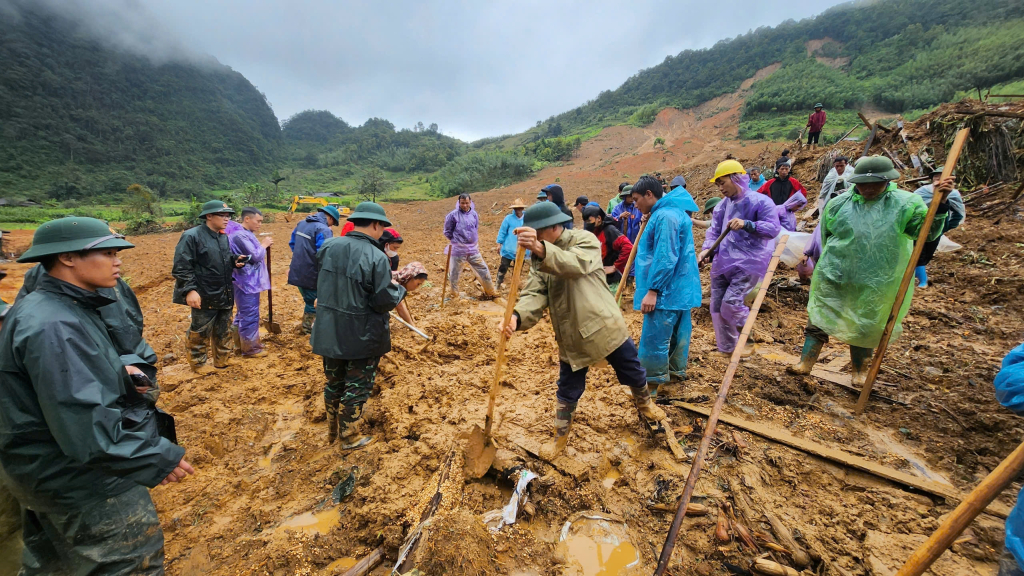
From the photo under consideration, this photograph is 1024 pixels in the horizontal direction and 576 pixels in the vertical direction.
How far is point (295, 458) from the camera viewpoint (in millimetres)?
3195

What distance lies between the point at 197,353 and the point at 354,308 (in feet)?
9.62

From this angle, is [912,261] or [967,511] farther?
[912,261]

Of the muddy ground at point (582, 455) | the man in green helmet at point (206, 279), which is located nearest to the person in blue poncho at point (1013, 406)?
the muddy ground at point (582, 455)

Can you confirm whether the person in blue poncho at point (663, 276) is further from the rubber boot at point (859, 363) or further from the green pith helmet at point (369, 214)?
the green pith helmet at point (369, 214)

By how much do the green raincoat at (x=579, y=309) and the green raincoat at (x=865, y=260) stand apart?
221 cm

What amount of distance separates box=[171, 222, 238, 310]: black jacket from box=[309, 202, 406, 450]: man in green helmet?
1960 mm

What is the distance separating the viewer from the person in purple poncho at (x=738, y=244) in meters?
3.77

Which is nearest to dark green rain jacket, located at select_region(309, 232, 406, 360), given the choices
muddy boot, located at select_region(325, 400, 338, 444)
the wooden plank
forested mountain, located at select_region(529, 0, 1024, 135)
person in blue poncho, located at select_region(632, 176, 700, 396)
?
muddy boot, located at select_region(325, 400, 338, 444)

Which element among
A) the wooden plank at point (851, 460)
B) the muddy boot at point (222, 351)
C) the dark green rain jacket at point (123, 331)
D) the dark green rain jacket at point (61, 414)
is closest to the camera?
the dark green rain jacket at point (61, 414)

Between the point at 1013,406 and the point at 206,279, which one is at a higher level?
the point at 206,279

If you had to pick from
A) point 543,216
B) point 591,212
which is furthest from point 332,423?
point 591,212

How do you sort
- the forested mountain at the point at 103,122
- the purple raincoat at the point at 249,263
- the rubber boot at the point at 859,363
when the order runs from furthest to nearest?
the forested mountain at the point at 103,122 < the purple raincoat at the point at 249,263 < the rubber boot at the point at 859,363

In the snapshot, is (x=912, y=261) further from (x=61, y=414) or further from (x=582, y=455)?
(x=61, y=414)

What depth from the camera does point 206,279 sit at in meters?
4.24
